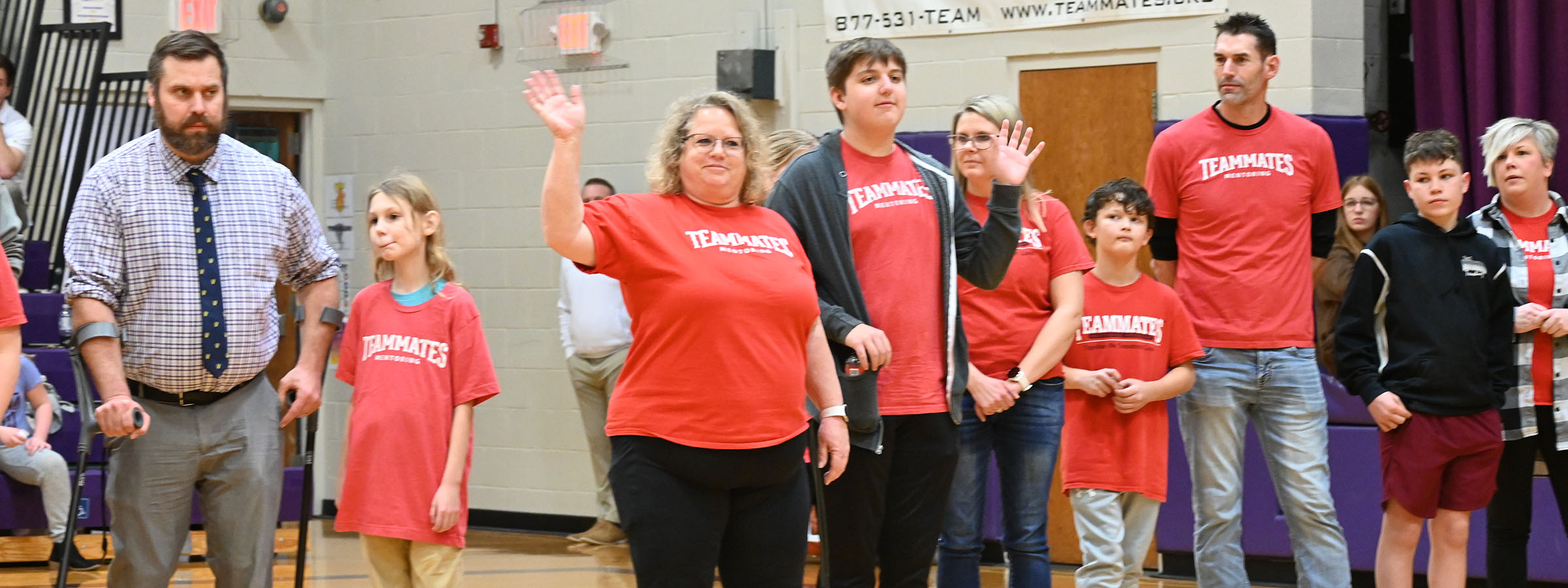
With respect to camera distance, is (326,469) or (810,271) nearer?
(810,271)

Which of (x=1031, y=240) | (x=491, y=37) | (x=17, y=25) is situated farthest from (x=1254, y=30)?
(x=17, y=25)

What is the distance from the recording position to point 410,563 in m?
4.17

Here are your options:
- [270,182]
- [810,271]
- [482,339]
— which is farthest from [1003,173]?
[270,182]

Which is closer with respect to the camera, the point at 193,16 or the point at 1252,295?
the point at 1252,295

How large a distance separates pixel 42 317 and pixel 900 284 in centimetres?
530

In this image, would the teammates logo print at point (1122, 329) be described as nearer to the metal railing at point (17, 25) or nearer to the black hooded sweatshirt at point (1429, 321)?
the black hooded sweatshirt at point (1429, 321)

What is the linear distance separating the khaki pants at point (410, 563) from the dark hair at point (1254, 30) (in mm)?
2651

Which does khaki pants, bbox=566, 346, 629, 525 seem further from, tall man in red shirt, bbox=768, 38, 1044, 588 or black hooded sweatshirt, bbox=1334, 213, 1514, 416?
tall man in red shirt, bbox=768, 38, 1044, 588

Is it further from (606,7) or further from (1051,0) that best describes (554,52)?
(1051,0)

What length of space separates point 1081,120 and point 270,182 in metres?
3.84

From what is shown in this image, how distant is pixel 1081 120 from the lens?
676cm

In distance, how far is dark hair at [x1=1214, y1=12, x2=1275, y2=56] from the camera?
181 inches

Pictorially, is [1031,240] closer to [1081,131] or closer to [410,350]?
[410,350]

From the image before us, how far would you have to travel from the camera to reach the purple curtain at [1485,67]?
5945 millimetres
